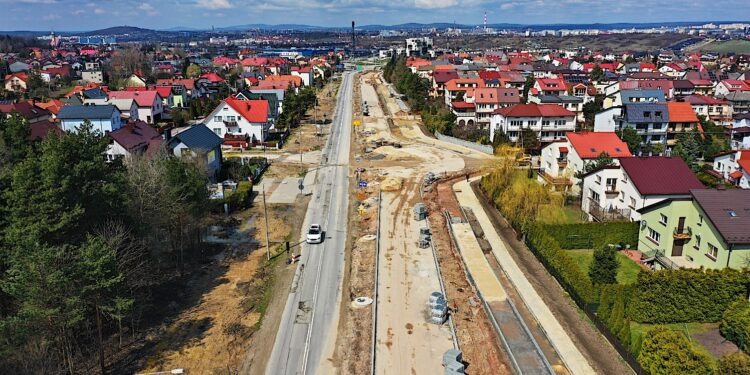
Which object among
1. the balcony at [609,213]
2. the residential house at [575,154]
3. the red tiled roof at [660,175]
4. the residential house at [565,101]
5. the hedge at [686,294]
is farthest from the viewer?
the residential house at [565,101]

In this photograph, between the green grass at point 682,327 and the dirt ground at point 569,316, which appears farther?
the green grass at point 682,327

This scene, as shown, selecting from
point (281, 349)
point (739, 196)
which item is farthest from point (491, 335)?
point (739, 196)

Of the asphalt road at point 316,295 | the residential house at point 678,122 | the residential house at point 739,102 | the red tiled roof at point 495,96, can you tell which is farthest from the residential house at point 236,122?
the residential house at point 739,102

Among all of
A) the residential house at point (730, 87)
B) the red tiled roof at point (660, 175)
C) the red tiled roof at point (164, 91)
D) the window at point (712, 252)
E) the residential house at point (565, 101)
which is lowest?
the window at point (712, 252)

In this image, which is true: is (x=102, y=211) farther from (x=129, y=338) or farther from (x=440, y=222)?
(x=440, y=222)

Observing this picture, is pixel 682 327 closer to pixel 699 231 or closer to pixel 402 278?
pixel 699 231

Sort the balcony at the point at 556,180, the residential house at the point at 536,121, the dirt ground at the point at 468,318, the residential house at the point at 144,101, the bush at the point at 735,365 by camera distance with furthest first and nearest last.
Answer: the residential house at the point at 144,101 < the residential house at the point at 536,121 < the balcony at the point at 556,180 < the dirt ground at the point at 468,318 < the bush at the point at 735,365

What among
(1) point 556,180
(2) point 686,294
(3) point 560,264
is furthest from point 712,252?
(1) point 556,180

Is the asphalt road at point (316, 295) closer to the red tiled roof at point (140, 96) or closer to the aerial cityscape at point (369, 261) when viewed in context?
the aerial cityscape at point (369, 261)
